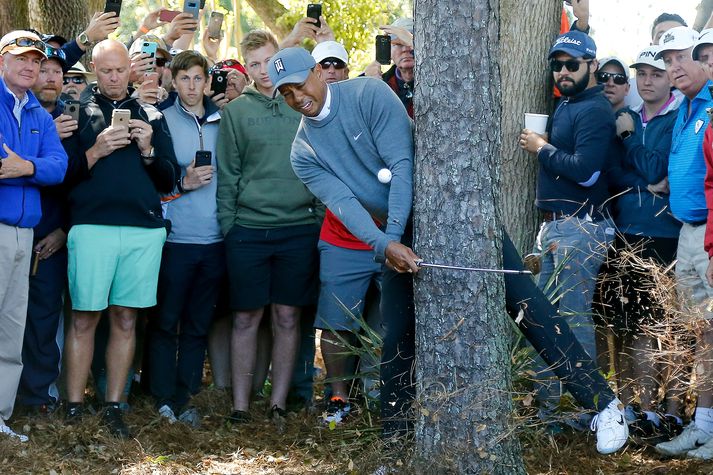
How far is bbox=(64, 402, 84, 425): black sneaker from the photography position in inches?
248

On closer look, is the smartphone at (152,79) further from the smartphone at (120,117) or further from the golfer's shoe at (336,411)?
the golfer's shoe at (336,411)

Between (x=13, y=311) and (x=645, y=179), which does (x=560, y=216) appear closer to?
(x=645, y=179)

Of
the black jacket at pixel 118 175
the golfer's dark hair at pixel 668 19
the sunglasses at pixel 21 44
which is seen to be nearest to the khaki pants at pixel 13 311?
the black jacket at pixel 118 175

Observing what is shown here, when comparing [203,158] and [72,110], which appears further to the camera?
[203,158]

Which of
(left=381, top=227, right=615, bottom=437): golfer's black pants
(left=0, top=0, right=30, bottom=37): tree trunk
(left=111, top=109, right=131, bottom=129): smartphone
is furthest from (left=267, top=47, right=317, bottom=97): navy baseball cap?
(left=0, top=0, right=30, bottom=37): tree trunk

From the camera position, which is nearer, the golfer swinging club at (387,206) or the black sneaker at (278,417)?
the golfer swinging club at (387,206)

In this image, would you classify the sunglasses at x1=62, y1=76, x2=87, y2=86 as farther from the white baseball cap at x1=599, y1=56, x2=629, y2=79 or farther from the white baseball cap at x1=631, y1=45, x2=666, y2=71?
the white baseball cap at x1=631, y1=45, x2=666, y2=71

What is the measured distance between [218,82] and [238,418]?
2.41 meters

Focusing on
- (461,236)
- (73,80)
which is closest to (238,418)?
(461,236)

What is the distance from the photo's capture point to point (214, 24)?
8.55 meters

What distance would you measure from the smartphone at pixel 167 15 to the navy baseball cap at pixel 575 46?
321 cm

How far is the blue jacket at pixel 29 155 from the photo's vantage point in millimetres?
6023

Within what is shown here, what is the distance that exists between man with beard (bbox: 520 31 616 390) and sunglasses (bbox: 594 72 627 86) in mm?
307

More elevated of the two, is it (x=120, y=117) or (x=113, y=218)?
(x=120, y=117)
